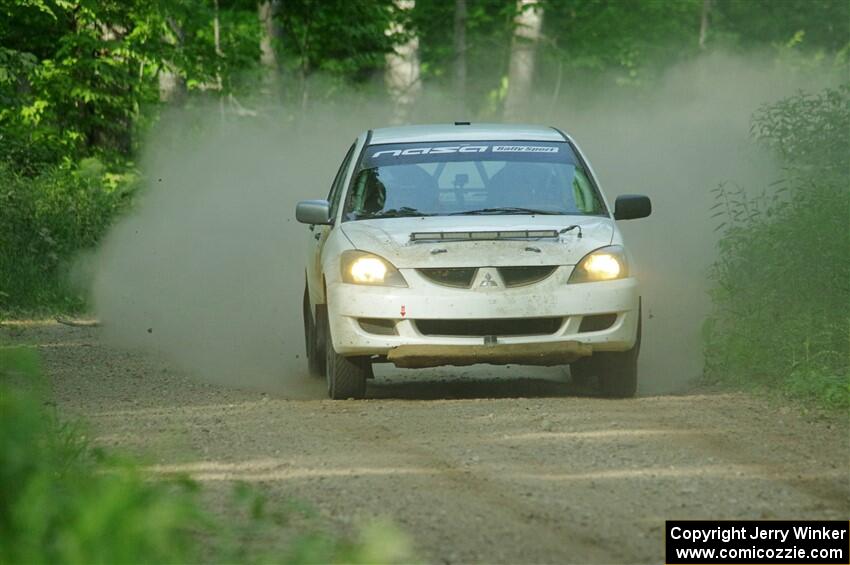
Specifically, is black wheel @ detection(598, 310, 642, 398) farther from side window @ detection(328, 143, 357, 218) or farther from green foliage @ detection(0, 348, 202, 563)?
green foliage @ detection(0, 348, 202, 563)

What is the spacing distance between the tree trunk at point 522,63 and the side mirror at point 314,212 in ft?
88.7

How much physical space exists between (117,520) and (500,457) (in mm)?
3481

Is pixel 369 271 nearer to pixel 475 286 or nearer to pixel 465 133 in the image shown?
pixel 475 286

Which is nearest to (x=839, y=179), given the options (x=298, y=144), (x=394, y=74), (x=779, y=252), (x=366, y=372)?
(x=779, y=252)

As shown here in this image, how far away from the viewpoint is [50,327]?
1709cm

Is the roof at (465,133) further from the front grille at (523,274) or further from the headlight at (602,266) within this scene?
the front grille at (523,274)

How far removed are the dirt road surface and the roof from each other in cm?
176

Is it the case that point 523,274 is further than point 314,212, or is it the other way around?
point 314,212

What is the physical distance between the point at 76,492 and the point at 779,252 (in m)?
7.87

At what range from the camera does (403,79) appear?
3725 cm

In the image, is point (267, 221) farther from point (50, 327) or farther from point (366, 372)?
point (366, 372)

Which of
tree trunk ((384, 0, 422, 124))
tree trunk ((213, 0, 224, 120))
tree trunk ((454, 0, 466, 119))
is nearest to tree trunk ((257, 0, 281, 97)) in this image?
tree trunk ((213, 0, 224, 120))

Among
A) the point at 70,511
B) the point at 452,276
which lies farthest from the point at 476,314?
the point at 70,511

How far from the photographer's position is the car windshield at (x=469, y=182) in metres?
11.6
